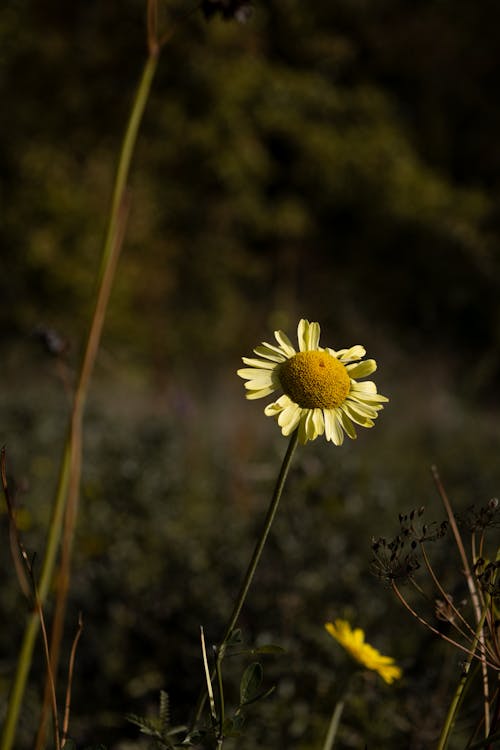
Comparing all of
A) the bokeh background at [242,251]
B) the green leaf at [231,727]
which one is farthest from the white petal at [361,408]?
the bokeh background at [242,251]

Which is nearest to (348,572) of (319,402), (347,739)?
(347,739)

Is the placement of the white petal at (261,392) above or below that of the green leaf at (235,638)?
above

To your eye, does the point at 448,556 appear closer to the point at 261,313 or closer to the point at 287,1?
the point at 261,313

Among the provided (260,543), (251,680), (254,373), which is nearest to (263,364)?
(254,373)

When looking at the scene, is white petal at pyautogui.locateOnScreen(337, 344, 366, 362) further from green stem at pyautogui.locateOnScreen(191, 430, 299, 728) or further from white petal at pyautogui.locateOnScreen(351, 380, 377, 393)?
green stem at pyautogui.locateOnScreen(191, 430, 299, 728)

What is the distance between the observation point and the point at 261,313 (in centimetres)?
962

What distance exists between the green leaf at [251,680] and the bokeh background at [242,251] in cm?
166

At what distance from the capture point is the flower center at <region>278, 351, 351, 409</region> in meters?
0.71

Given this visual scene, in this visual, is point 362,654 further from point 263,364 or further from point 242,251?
point 242,251

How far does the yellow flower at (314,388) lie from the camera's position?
71cm

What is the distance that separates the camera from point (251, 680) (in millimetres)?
714

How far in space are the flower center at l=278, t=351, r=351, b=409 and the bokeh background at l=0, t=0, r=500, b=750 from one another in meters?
1.70

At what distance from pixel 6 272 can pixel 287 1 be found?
4.78 meters

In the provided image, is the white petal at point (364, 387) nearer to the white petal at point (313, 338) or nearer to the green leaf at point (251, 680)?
the white petal at point (313, 338)
